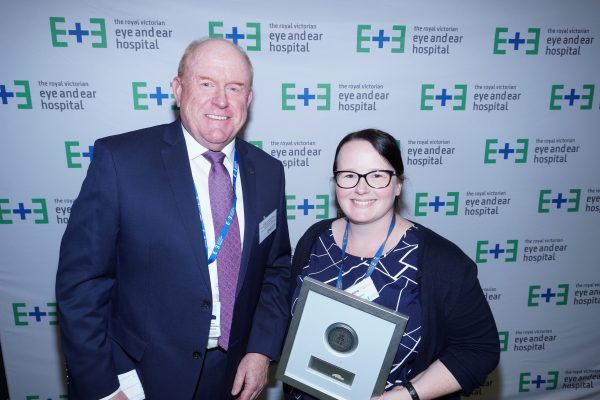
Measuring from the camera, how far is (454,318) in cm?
162

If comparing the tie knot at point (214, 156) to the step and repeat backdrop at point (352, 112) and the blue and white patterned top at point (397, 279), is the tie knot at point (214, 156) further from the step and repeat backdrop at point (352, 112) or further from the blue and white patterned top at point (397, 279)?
the step and repeat backdrop at point (352, 112)

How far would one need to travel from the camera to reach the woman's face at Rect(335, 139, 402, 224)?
1680 millimetres

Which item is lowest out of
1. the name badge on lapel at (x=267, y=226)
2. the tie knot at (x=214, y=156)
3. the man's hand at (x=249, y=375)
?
the man's hand at (x=249, y=375)

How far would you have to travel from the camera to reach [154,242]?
1.57 m

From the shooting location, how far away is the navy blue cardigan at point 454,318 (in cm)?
160

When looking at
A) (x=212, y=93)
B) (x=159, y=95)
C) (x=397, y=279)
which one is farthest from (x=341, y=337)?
(x=159, y=95)

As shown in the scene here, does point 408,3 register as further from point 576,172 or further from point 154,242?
point 154,242

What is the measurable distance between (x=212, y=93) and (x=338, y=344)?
1132mm

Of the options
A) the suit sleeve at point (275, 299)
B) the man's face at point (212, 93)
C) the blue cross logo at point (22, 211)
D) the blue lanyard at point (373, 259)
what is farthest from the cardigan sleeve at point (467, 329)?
the blue cross logo at point (22, 211)

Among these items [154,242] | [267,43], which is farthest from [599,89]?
[154,242]

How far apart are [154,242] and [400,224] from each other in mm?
1059

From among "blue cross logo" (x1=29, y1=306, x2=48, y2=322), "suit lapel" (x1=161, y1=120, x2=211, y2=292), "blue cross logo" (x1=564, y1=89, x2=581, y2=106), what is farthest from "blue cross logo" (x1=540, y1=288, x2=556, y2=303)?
"blue cross logo" (x1=29, y1=306, x2=48, y2=322)

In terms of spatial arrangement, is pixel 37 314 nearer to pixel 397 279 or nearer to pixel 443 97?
pixel 397 279

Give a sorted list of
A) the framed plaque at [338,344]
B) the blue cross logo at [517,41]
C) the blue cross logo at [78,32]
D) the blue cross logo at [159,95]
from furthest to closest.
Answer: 1. the blue cross logo at [517,41]
2. the blue cross logo at [159,95]
3. the blue cross logo at [78,32]
4. the framed plaque at [338,344]
